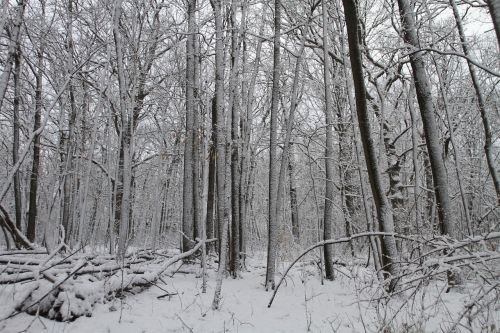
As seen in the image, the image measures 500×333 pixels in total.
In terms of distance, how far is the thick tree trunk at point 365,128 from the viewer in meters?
3.64

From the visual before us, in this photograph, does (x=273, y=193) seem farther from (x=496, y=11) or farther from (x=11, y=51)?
(x=11, y=51)

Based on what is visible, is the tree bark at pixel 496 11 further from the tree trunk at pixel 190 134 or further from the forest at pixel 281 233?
the tree trunk at pixel 190 134

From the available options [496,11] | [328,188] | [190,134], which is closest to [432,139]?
[328,188]

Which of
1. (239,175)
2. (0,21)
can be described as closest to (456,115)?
(239,175)

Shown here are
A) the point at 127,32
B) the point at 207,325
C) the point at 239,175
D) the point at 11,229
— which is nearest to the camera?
the point at 207,325

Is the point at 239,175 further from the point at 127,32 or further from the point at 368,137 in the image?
the point at 127,32

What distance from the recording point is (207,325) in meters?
4.33

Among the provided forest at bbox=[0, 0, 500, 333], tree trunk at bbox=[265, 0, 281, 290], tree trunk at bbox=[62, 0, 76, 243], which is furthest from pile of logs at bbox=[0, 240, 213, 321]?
tree trunk at bbox=[62, 0, 76, 243]

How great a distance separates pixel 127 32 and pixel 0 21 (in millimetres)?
5251

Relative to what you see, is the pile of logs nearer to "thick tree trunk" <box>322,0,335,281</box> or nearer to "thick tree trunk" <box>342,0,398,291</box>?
"thick tree trunk" <box>322,0,335,281</box>

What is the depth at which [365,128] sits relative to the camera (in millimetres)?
4406

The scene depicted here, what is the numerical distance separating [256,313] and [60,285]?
2.71 metres

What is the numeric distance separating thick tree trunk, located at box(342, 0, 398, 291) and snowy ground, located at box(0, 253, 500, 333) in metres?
0.46

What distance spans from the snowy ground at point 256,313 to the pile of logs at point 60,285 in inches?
4.7
